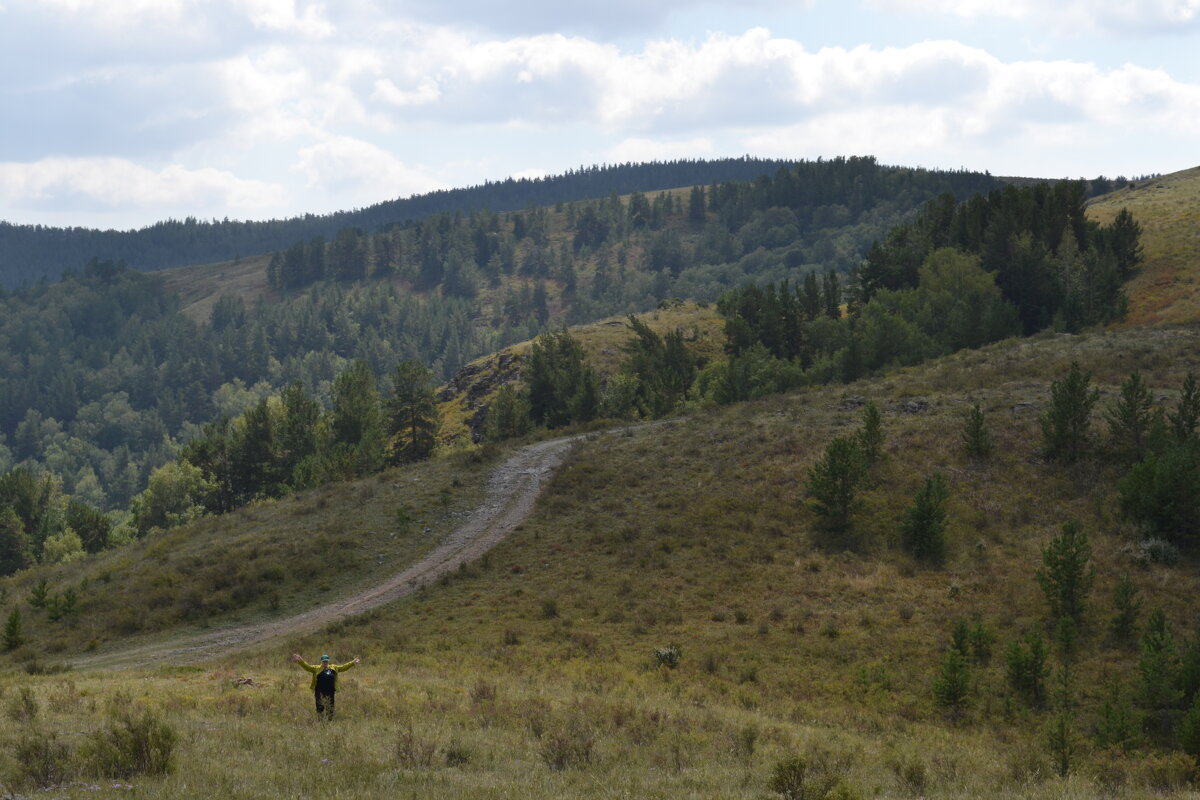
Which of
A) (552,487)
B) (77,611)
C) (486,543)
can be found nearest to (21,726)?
(77,611)

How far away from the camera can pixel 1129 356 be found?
A: 55594 millimetres

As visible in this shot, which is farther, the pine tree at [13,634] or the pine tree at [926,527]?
the pine tree at [926,527]

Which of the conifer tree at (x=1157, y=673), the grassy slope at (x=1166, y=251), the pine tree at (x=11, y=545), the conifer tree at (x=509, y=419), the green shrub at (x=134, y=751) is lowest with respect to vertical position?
the pine tree at (x=11, y=545)

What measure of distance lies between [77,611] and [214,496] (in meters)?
53.1

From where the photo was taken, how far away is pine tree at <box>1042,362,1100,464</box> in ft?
127

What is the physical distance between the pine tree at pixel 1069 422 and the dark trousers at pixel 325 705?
33.2 m

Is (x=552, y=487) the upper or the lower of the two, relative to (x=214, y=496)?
upper

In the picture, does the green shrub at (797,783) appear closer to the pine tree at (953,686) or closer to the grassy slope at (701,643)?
the grassy slope at (701,643)

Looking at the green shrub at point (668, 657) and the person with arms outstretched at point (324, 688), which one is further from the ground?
the person with arms outstretched at point (324, 688)

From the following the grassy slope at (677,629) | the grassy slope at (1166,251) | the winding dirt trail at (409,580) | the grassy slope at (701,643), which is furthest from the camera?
the grassy slope at (1166,251)

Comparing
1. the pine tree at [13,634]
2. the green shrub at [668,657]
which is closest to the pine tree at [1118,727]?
the green shrub at [668,657]

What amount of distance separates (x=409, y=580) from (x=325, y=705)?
16795 mm

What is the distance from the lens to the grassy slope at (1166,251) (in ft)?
245

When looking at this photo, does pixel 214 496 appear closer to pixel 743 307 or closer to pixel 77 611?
pixel 77 611
